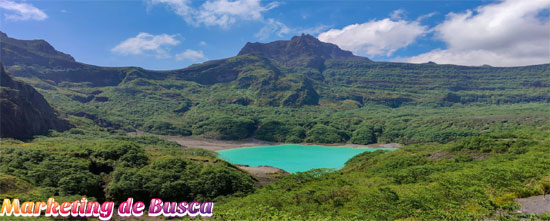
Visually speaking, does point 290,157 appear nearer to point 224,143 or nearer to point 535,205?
point 224,143

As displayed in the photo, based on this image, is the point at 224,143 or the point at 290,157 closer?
the point at 290,157

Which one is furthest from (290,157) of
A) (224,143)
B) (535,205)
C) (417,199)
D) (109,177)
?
(535,205)

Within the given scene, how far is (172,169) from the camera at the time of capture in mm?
38500

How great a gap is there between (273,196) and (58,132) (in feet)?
372

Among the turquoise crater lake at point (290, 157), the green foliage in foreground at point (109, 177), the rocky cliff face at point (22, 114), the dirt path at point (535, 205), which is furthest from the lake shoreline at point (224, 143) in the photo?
the dirt path at point (535, 205)

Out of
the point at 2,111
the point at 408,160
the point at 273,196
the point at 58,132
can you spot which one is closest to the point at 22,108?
the point at 2,111

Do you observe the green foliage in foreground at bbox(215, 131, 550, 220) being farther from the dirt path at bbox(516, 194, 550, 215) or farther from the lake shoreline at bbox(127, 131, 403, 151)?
the lake shoreline at bbox(127, 131, 403, 151)

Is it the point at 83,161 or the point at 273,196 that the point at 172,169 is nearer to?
the point at 83,161

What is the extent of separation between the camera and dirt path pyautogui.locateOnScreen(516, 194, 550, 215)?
52.3ft

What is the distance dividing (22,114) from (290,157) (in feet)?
302

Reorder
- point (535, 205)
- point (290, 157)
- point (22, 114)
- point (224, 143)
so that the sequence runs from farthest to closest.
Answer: point (224, 143) < point (290, 157) < point (22, 114) < point (535, 205)

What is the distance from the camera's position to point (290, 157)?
10812 centimetres

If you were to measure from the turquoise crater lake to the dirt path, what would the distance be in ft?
216

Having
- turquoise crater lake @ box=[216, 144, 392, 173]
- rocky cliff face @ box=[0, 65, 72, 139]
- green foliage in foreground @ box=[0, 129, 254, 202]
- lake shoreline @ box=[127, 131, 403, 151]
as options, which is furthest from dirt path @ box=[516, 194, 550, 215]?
lake shoreline @ box=[127, 131, 403, 151]
